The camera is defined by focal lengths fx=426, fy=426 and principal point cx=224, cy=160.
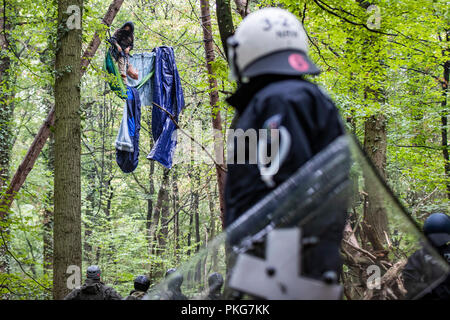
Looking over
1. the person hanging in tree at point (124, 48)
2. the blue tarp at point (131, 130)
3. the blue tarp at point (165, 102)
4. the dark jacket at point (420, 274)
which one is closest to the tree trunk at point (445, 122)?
the blue tarp at point (165, 102)

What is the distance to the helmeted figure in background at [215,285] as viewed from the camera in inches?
68.5

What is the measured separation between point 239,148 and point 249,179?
312 mm

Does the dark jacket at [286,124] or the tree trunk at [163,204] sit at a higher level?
the tree trunk at [163,204]

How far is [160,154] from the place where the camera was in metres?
8.45

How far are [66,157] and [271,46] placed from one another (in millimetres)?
4847

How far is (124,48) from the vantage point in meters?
8.34

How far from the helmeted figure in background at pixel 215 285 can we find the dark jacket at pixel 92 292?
4832 mm

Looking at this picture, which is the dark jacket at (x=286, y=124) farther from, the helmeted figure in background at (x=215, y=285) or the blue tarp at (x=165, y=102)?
the blue tarp at (x=165, y=102)

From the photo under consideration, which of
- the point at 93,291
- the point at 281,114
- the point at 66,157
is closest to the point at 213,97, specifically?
the point at 66,157

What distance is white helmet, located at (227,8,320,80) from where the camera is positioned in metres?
1.85

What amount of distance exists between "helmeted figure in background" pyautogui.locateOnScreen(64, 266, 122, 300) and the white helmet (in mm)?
5139

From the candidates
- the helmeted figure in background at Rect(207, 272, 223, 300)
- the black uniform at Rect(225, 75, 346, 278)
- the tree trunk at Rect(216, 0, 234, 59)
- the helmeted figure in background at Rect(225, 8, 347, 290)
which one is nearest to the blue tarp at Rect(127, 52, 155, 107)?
the tree trunk at Rect(216, 0, 234, 59)

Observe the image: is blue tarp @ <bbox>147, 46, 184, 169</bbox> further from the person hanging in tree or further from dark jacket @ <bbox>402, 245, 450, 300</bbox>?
dark jacket @ <bbox>402, 245, 450, 300</bbox>
